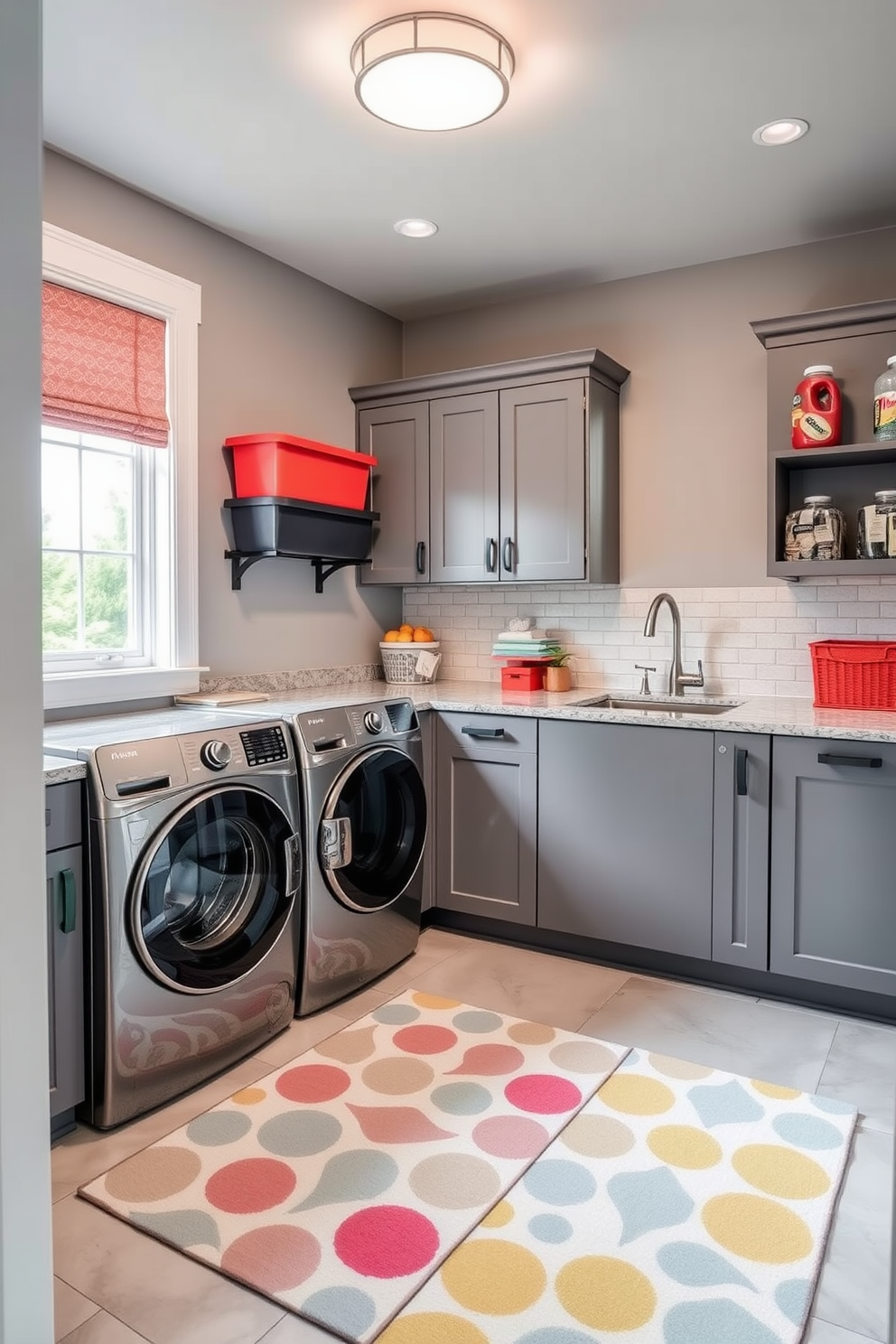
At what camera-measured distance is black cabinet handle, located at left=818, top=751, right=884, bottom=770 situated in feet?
8.81

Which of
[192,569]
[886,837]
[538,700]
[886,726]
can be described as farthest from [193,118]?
[886,837]

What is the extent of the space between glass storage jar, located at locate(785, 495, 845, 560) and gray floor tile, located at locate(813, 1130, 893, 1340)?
72.4 inches

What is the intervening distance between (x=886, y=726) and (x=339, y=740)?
1651mm

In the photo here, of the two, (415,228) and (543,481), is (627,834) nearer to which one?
(543,481)

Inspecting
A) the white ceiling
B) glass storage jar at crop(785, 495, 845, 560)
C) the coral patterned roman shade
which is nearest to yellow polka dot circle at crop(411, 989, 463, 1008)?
glass storage jar at crop(785, 495, 845, 560)

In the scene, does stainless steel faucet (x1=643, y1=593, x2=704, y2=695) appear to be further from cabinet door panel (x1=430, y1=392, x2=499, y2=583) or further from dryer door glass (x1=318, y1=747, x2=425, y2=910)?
dryer door glass (x1=318, y1=747, x2=425, y2=910)

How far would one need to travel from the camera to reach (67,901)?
6.96 feet

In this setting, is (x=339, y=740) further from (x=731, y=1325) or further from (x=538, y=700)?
(x=731, y=1325)

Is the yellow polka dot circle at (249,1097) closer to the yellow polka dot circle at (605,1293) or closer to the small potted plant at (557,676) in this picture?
the yellow polka dot circle at (605,1293)

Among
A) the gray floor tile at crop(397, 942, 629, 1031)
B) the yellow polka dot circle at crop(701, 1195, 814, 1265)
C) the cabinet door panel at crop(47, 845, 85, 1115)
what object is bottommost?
the yellow polka dot circle at crop(701, 1195, 814, 1265)

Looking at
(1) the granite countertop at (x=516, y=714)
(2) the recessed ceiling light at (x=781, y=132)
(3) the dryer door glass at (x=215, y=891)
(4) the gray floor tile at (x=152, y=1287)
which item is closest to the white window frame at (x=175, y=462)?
(1) the granite countertop at (x=516, y=714)

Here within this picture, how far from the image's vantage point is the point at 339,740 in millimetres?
2869

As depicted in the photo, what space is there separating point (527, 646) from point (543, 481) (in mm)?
668

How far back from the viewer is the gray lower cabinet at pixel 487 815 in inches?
132
